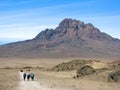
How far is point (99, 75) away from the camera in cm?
5656

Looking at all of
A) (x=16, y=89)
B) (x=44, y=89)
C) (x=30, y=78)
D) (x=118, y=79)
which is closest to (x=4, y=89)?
(x=16, y=89)

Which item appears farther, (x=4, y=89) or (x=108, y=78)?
(x=108, y=78)

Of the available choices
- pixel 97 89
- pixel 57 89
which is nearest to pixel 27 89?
pixel 57 89

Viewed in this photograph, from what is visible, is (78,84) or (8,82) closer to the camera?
(78,84)

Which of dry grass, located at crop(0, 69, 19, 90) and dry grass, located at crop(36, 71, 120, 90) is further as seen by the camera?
dry grass, located at crop(36, 71, 120, 90)

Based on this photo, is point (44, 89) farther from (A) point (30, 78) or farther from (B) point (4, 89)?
(A) point (30, 78)

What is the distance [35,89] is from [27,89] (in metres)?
0.78

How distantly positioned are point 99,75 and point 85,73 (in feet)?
27.2

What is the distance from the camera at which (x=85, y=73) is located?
6469 centimetres

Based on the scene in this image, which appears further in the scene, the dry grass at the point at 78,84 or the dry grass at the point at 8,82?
the dry grass at the point at 78,84

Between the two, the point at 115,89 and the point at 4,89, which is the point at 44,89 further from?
the point at 115,89

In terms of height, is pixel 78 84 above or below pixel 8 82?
below

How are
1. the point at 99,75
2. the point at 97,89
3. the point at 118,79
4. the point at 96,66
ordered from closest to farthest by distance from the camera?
the point at 97,89, the point at 118,79, the point at 99,75, the point at 96,66

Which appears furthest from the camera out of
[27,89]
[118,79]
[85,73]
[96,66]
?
[96,66]
